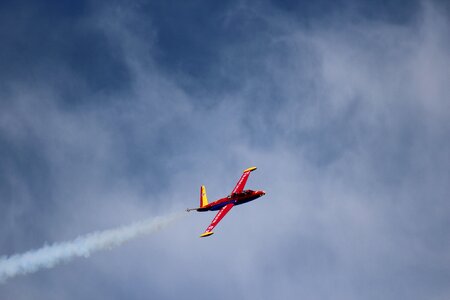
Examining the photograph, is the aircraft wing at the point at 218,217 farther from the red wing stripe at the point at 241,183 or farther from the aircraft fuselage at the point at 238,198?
the red wing stripe at the point at 241,183

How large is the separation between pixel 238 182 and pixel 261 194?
39.0 feet

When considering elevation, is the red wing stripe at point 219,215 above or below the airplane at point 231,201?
below

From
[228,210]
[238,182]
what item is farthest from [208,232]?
[238,182]

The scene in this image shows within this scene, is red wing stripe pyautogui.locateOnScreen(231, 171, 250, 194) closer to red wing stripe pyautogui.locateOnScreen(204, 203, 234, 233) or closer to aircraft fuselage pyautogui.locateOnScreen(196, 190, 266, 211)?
aircraft fuselage pyautogui.locateOnScreen(196, 190, 266, 211)

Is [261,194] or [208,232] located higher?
[261,194]

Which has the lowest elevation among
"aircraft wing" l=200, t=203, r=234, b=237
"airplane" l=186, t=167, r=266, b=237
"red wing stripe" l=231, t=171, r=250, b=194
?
"aircraft wing" l=200, t=203, r=234, b=237

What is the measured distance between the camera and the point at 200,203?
19838 centimetres

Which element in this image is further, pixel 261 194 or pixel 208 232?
pixel 261 194

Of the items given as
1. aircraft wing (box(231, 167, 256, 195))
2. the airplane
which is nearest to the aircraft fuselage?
the airplane

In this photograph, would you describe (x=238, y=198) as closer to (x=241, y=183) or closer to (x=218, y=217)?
(x=241, y=183)

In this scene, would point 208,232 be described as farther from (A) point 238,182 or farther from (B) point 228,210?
(A) point 238,182

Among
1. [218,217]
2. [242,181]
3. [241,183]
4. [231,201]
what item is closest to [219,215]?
[218,217]

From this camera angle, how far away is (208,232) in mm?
176375

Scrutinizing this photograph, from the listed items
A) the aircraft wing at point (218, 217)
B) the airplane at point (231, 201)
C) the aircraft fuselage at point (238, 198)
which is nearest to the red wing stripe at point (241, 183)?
the airplane at point (231, 201)
